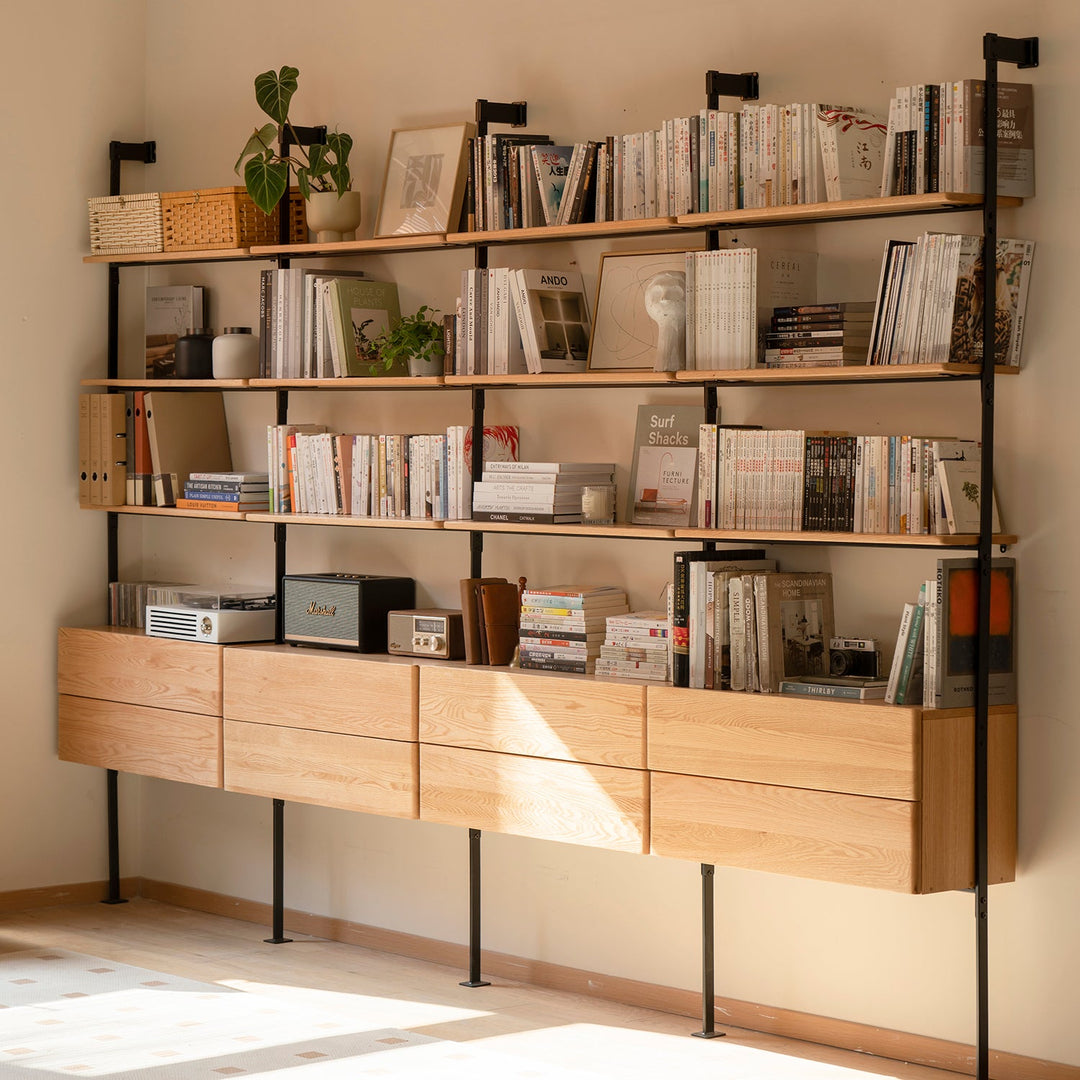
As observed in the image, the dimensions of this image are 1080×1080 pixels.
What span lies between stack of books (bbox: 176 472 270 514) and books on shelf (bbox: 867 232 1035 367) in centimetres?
212

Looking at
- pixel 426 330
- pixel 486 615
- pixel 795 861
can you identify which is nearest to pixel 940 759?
pixel 795 861

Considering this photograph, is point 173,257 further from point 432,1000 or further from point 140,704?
Answer: point 432,1000

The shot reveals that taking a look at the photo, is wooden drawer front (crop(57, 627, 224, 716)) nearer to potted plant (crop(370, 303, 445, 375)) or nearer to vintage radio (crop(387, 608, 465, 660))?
vintage radio (crop(387, 608, 465, 660))

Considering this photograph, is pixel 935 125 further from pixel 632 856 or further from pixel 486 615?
pixel 632 856

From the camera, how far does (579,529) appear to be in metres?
4.20

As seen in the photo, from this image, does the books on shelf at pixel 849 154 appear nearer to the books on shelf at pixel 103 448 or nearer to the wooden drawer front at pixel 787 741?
the wooden drawer front at pixel 787 741

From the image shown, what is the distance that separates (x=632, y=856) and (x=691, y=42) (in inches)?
82.9

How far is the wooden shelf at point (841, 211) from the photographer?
11.8 feet

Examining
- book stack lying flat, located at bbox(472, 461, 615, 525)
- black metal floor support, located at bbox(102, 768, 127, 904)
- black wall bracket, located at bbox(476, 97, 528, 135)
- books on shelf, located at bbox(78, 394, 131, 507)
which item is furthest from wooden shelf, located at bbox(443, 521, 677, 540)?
black metal floor support, located at bbox(102, 768, 127, 904)

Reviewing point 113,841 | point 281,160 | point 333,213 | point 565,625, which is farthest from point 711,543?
point 113,841

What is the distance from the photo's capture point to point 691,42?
4273 mm

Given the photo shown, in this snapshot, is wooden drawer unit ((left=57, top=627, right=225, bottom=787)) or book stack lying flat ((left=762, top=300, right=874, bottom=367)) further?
wooden drawer unit ((left=57, top=627, right=225, bottom=787))

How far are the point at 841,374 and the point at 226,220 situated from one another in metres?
2.21

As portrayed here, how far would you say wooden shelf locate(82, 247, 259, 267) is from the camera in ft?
16.6
